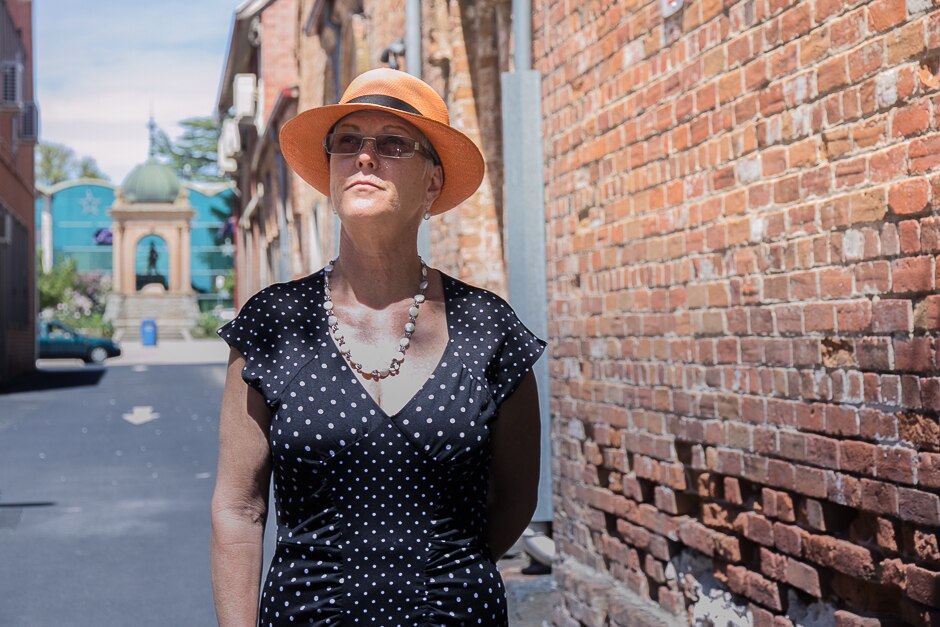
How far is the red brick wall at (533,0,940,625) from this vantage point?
325cm

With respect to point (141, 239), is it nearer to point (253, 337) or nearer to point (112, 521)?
point (112, 521)

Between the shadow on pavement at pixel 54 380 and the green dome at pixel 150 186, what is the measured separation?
34249 millimetres

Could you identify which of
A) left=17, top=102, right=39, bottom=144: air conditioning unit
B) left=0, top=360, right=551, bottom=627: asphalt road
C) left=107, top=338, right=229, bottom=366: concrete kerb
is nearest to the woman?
left=0, top=360, right=551, bottom=627: asphalt road

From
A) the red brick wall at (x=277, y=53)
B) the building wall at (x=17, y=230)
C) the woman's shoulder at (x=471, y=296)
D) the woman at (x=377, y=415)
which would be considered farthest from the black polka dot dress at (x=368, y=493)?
the red brick wall at (x=277, y=53)

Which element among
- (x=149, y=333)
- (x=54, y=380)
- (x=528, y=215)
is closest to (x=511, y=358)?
(x=528, y=215)

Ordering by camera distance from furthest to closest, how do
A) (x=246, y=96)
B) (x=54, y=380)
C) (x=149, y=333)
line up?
(x=149, y=333), (x=246, y=96), (x=54, y=380)

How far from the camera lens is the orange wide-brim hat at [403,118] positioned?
2.54 metres

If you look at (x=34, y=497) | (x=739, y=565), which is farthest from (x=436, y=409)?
(x=34, y=497)

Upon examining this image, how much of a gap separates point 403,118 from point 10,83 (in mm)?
24558

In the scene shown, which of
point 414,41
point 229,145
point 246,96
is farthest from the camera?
point 229,145

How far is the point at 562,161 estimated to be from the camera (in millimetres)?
5863

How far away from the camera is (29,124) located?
30.2 metres

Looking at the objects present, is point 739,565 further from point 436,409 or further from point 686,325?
point 436,409

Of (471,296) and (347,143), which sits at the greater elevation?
(347,143)
